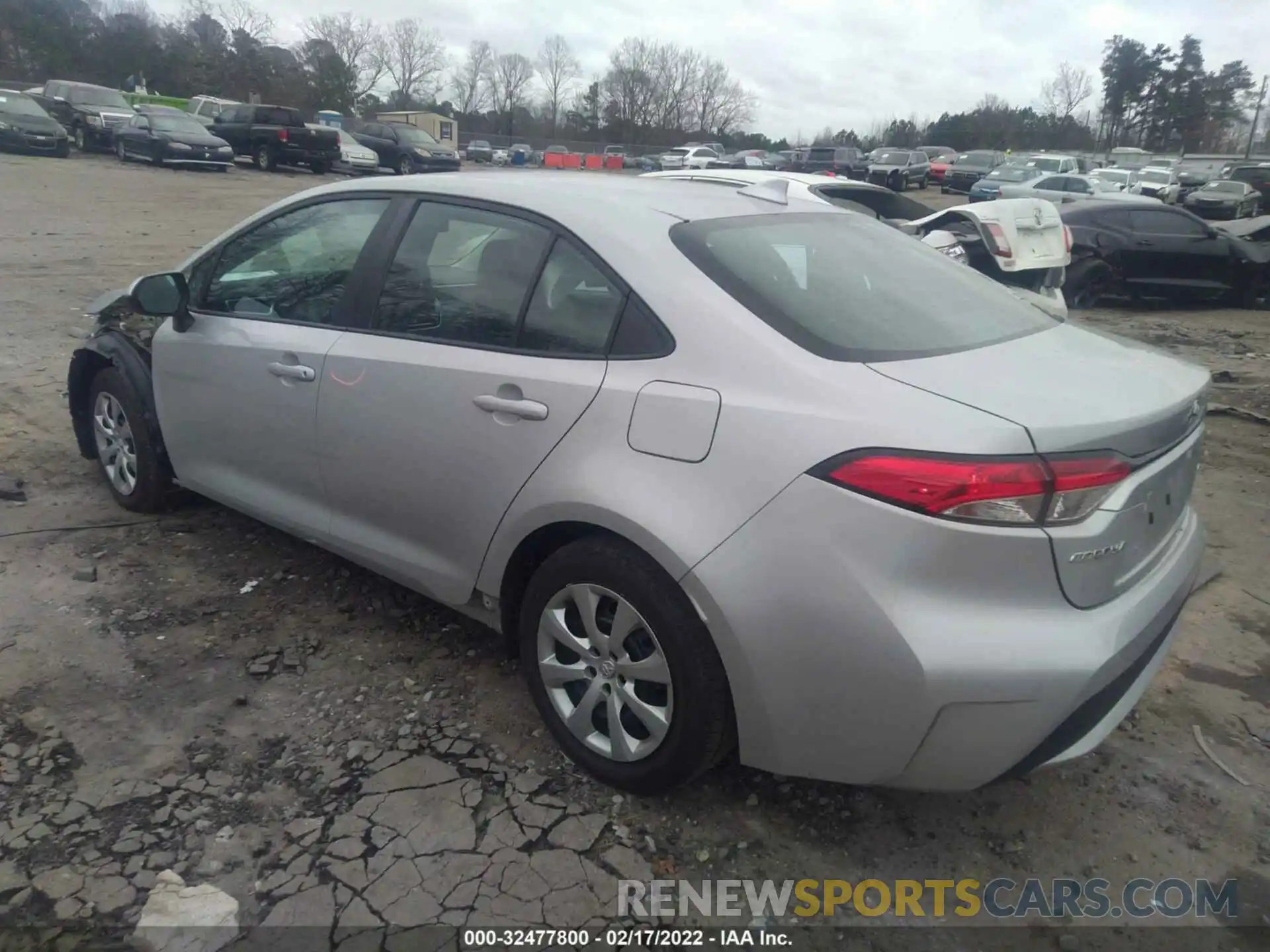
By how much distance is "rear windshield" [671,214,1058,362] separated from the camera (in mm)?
2393

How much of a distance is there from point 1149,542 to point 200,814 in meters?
2.57

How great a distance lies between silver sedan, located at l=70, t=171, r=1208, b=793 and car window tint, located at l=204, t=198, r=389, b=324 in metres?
0.02

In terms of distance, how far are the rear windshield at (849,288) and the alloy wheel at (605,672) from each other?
86 centimetres

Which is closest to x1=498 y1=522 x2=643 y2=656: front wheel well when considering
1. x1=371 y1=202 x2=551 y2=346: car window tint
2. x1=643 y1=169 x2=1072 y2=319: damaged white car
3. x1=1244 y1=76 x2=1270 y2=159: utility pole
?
x1=371 y1=202 x2=551 y2=346: car window tint

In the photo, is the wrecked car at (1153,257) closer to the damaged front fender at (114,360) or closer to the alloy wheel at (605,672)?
the damaged front fender at (114,360)

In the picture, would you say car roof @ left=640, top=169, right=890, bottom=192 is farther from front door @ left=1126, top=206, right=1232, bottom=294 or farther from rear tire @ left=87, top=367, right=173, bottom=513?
front door @ left=1126, top=206, right=1232, bottom=294

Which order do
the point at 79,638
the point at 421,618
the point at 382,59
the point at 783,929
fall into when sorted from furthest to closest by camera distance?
the point at 382,59 < the point at 421,618 < the point at 79,638 < the point at 783,929

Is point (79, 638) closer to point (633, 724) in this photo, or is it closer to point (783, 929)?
point (633, 724)

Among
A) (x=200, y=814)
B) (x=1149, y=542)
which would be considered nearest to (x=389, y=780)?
(x=200, y=814)

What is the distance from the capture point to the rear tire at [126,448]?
4105 millimetres

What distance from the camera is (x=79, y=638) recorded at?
3.33 metres

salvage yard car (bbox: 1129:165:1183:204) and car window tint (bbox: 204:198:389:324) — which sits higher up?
salvage yard car (bbox: 1129:165:1183:204)

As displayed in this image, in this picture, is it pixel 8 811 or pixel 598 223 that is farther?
pixel 598 223

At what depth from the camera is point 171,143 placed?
25.0 meters
